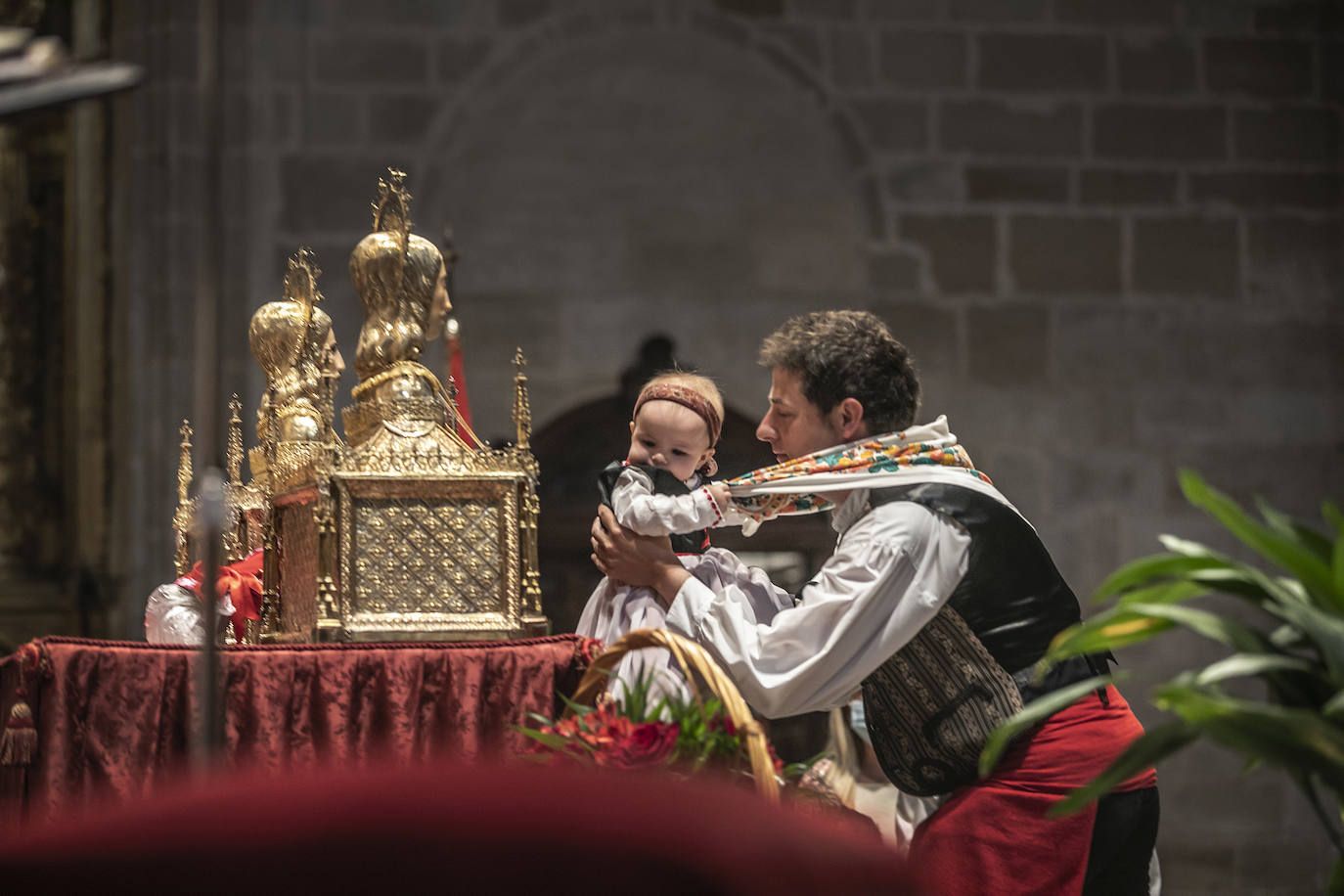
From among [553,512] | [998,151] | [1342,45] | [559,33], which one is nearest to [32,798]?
[553,512]

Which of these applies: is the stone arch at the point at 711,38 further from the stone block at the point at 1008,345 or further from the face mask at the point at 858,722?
the face mask at the point at 858,722

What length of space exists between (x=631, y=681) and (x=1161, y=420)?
4.59 m

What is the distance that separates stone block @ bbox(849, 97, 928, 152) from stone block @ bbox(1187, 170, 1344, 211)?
4.04 ft

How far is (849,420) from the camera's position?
9.84 feet

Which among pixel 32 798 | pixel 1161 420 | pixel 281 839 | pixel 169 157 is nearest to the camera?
pixel 281 839

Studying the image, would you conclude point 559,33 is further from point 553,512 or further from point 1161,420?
point 1161,420

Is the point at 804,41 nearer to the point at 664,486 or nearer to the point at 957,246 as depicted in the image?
the point at 957,246

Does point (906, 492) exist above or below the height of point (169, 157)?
below

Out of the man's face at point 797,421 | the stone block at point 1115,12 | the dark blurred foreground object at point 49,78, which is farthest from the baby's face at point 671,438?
the stone block at point 1115,12

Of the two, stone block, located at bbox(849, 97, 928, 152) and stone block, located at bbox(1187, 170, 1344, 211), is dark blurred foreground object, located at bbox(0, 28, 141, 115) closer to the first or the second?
stone block, located at bbox(849, 97, 928, 152)

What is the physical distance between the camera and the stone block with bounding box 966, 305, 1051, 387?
669cm

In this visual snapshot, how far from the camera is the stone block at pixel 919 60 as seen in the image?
266 inches

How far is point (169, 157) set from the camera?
6320mm

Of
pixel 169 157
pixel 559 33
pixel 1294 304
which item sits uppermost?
pixel 559 33
